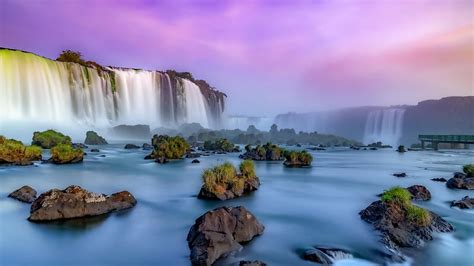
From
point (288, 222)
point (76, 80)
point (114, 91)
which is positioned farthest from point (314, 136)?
point (288, 222)

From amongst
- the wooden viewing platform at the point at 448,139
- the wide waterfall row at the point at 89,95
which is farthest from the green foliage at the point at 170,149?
the wooden viewing platform at the point at 448,139

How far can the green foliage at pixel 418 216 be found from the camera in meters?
11.3

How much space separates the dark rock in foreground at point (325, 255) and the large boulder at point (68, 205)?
25.5ft

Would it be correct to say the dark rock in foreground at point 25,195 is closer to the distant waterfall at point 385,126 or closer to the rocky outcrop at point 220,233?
the rocky outcrop at point 220,233

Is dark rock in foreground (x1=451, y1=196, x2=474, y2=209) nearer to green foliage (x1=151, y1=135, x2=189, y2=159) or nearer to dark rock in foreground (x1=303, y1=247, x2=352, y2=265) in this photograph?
dark rock in foreground (x1=303, y1=247, x2=352, y2=265)

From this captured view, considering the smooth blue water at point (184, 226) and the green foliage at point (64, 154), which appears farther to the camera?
the green foliage at point (64, 154)

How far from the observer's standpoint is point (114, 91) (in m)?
70.6

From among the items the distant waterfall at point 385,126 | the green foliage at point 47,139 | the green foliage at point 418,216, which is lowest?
the green foliage at point 418,216

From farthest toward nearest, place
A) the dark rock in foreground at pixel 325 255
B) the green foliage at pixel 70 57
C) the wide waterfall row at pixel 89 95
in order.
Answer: the green foliage at pixel 70 57
the wide waterfall row at pixel 89 95
the dark rock in foreground at pixel 325 255

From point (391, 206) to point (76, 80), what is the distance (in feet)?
196

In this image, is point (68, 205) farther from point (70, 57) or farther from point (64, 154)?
point (70, 57)

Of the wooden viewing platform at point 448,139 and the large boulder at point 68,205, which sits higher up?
the wooden viewing platform at point 448,139

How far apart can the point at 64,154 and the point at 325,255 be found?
2646 cm

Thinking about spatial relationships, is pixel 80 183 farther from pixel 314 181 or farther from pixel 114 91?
pixel 114 91
